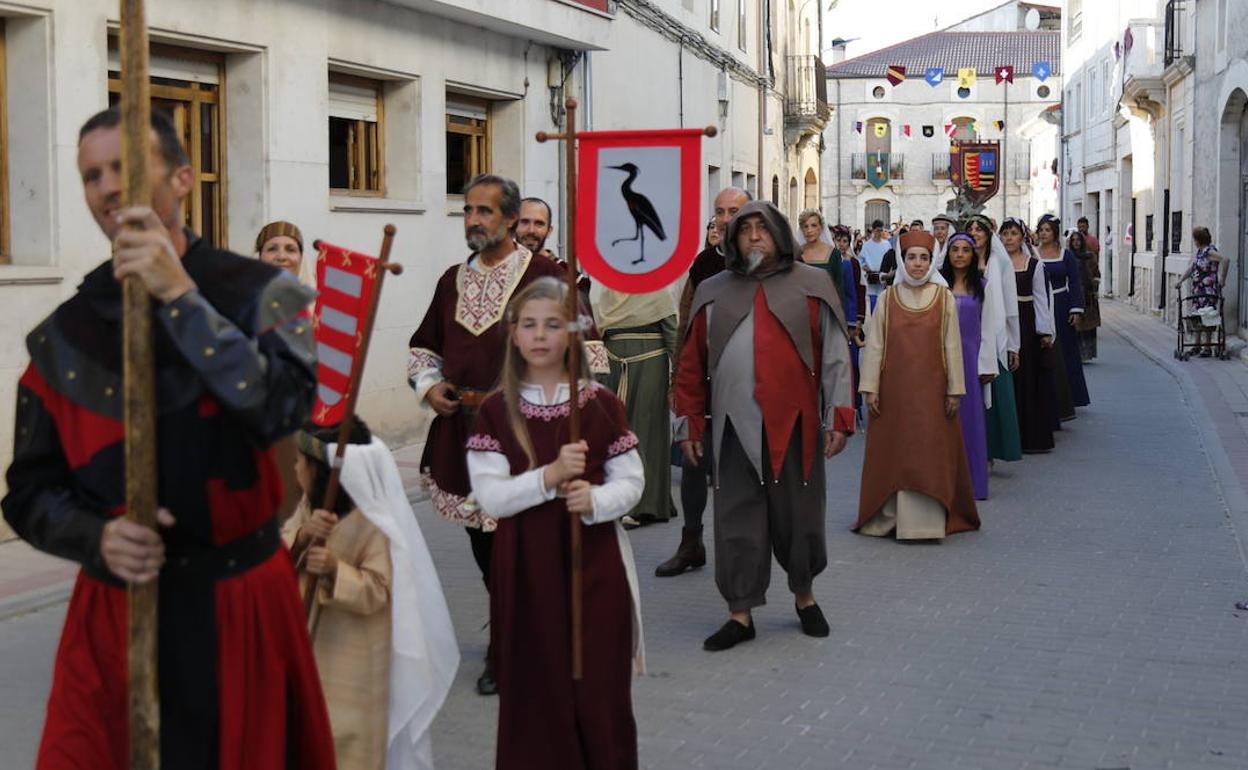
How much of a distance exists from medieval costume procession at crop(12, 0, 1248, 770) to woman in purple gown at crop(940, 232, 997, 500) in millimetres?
27

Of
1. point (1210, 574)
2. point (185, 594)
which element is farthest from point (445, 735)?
point (1210, 574)

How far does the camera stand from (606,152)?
540 centimetres

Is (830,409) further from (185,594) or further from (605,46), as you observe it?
(605,46)

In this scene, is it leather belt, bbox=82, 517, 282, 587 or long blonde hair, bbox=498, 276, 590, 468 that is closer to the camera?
leather belt, bbox=82, 517, 282, 587

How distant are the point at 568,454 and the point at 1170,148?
29.6 m

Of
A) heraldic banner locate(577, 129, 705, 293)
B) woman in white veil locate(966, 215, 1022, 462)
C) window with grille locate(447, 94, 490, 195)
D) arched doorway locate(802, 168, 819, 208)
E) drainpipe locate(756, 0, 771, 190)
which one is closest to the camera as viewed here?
heraldic banner locate(577, 129, 705, 293)

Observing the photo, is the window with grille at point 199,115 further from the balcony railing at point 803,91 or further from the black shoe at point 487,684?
the balcony railing at point 803,91

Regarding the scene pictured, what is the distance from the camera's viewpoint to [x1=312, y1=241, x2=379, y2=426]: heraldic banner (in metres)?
4.41

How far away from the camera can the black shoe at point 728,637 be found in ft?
22.6

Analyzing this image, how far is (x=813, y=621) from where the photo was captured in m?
7.12

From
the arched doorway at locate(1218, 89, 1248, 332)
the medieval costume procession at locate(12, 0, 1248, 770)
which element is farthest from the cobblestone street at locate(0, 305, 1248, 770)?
the arched doorway at locate(1218, 89, 1248, 332)

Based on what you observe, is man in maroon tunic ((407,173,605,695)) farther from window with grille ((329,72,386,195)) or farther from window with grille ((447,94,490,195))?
window with grille ((447,94,490,195))

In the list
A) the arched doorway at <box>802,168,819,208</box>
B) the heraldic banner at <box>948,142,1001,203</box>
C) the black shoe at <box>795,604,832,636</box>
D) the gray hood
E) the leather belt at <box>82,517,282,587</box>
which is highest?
the arched doorway at <box>802,168,819,208</box>

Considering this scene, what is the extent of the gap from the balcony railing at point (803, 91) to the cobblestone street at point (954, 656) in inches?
1067
